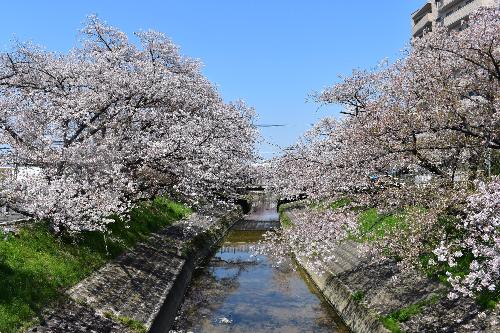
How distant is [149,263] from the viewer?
73.2ft

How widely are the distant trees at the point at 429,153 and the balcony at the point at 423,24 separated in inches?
2111

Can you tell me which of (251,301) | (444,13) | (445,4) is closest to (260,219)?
(251,301)

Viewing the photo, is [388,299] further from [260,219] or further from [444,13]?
[444,13]

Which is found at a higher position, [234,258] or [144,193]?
[144,193]

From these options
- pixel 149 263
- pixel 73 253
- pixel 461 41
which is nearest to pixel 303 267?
pixel 149 263

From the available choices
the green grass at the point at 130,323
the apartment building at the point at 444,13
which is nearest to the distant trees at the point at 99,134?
the green grass at the point at 130,323

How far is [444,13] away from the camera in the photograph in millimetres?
65938

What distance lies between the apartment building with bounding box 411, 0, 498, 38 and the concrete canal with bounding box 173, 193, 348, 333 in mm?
39867

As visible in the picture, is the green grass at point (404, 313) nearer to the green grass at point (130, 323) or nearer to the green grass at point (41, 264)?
the green grass at point (130, 323)

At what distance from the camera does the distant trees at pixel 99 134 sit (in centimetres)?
1873

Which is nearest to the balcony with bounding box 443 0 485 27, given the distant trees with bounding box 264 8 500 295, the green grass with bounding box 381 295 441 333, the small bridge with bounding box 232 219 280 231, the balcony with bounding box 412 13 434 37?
the balcony with bounding box 412 13 434 37

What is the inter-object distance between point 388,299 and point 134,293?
28.6 ft

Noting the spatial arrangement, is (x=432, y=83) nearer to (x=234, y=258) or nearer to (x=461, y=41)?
(x=461, y=41)

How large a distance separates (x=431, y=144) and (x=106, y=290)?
11.6m
